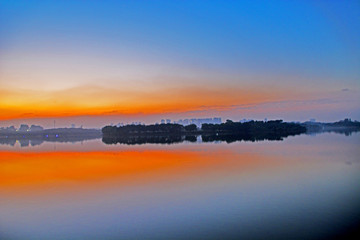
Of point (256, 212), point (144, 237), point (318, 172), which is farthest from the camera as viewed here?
point (318, 172)

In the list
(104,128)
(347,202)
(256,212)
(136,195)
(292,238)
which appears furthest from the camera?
(104,128)

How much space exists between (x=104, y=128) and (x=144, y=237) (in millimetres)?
75162

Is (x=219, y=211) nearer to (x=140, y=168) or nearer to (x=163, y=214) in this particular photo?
(x=163, y=214)

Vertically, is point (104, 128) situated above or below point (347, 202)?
above

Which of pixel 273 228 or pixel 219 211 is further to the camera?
pixel 219 211

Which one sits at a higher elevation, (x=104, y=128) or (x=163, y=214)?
(x=104, y=128)

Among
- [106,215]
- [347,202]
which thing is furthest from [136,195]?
[347,202]

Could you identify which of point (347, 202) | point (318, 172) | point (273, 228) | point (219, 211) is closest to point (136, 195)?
point (219, 211)

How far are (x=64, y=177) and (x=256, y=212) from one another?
1142cm

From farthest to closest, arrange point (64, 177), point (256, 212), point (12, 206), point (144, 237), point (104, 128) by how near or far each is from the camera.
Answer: point (104, 128) → point (64, 177) → point (12, 206) → point (256, 212) → point (144, 237)

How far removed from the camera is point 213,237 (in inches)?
291

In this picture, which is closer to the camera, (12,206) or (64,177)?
(12,206)

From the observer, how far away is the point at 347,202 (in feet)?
32.4

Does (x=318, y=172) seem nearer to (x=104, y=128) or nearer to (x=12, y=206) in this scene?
(x=12, y=206)
